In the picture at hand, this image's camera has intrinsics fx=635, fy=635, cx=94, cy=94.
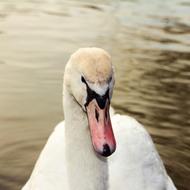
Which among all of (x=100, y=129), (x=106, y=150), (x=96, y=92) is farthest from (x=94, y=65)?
(x=106, y=150)

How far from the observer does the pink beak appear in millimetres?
3117

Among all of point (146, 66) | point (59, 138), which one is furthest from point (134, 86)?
point (59, 138)

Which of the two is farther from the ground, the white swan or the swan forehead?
the swan forehead

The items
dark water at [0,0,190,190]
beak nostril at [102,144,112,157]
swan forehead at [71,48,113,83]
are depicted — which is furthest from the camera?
dark water at [0,0,190,190]

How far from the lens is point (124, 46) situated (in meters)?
9.78

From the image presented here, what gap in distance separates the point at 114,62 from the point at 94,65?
560cm

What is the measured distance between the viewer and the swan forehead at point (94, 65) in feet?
10.6

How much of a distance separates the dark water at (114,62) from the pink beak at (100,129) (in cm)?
217

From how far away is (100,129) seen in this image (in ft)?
10.6

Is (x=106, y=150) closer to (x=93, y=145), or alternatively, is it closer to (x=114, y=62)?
(x=93, y=145)

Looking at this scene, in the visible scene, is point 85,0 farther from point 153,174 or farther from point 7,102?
point 153,174

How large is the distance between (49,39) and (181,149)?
424 centimetres

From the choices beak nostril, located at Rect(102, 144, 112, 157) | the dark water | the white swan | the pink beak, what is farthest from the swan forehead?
the dark water

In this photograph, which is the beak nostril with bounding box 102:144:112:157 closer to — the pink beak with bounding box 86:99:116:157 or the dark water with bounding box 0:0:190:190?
the pink beak with bounding box 86:99:116:157
